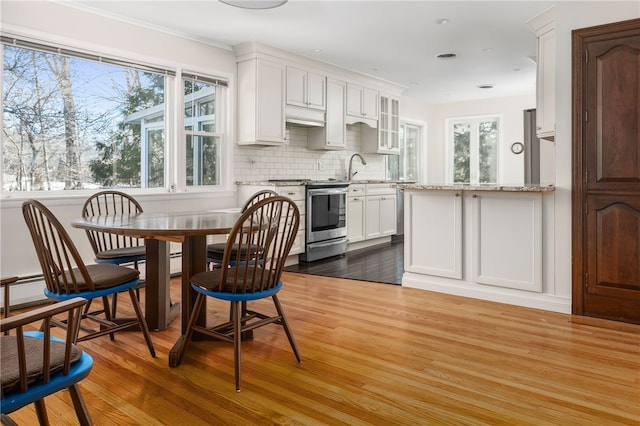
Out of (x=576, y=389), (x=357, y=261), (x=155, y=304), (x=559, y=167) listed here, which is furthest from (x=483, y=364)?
(x=357, y=261)

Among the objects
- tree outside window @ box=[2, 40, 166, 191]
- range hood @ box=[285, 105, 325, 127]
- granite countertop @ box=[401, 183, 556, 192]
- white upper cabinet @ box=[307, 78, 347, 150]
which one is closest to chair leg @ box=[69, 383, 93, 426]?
tree outside window @ box=[2, 40, 166, 191]

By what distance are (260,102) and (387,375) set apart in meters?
3.66

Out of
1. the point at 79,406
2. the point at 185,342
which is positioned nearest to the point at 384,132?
the point at 185,342

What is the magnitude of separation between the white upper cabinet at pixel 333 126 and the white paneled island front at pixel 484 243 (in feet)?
7.63

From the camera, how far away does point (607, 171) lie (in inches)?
127

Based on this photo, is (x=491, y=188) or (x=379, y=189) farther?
(x=379, y=189)

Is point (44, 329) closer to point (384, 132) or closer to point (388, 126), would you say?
point (384, 132)

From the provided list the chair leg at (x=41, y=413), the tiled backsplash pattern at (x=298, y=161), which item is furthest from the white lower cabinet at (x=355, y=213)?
the chair leg at (x=41, y=413)

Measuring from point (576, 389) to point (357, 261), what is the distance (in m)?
3.55

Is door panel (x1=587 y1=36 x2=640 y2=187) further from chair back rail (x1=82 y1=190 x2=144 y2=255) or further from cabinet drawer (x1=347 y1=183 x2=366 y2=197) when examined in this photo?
chair back rail (x1=82 y1=190 x2=144 y2=255)

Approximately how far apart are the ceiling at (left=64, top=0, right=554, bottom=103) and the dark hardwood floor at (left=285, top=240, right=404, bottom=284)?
8.17ft

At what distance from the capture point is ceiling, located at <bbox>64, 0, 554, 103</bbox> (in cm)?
406

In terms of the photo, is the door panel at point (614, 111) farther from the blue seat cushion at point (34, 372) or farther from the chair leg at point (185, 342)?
the blue seat cushion at point (34, 372)

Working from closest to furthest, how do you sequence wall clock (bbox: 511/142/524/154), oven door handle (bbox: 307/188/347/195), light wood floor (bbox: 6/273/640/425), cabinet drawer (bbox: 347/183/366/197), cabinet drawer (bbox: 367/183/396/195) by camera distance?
light wood floor (bbox: 6/273/640/425)
oven door handle (bbox: 307/188/347/195)
cabinet drawer (bbox: 347/183/366/197)
cabinet drawer (bbox: 367/183/396/195)
wall clock (bbox: 511/142/524/154)
